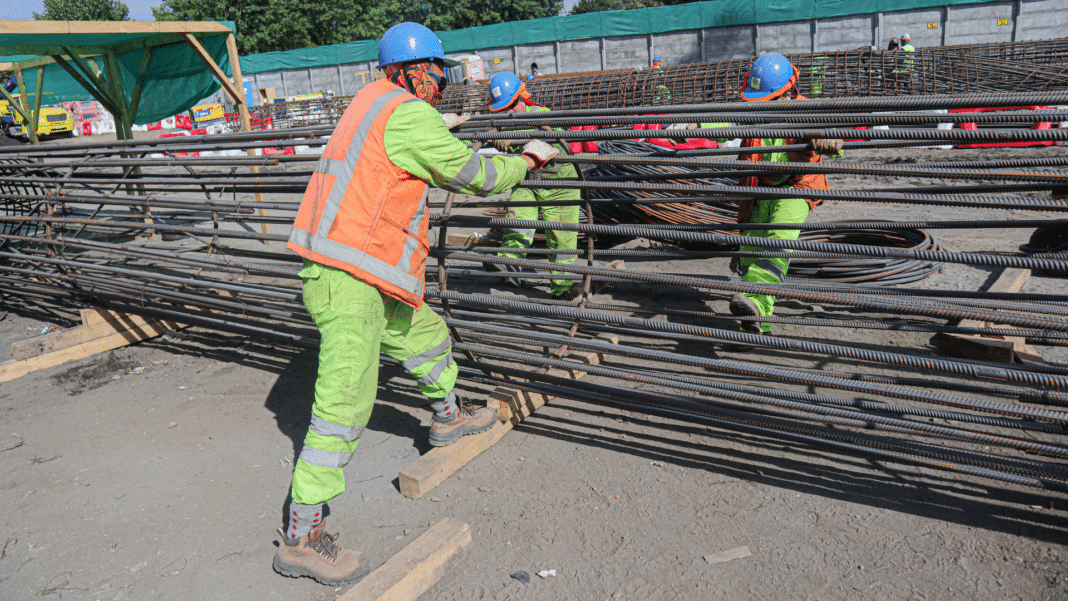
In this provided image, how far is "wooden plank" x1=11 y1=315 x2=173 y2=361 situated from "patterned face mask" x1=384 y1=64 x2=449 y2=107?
3.90m

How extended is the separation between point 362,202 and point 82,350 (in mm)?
3944

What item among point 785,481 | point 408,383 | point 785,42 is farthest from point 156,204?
point 785,42

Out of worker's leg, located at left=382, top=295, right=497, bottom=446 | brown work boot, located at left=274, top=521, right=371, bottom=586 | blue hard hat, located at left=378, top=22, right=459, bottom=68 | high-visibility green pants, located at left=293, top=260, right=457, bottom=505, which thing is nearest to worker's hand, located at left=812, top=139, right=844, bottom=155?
blue hard hat, located at left=378, top=22, right=459, bottom=68

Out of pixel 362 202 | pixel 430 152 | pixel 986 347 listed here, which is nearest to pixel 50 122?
pixel 362 202

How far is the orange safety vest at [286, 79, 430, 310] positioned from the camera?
8.45 feet

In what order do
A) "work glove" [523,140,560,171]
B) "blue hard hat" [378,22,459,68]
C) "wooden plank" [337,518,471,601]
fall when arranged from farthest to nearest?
"work glove" [523,140,560,171] < "blue hard hat" [378,22,459,68] < "wooden plank" [337,518,471,601]

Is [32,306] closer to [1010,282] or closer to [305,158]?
[305,158]

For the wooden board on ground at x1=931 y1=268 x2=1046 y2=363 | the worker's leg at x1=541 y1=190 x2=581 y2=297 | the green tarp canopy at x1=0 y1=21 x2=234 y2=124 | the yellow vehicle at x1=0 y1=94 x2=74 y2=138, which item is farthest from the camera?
the yellow vehicle at x1=0 y1=94 x2=74 y2=138

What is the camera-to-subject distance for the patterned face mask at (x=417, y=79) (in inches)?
111

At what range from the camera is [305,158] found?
352cm

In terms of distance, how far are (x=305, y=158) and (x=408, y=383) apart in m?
1.59

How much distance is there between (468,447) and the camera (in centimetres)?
340

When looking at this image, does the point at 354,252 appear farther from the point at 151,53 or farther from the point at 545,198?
the point at 151,53

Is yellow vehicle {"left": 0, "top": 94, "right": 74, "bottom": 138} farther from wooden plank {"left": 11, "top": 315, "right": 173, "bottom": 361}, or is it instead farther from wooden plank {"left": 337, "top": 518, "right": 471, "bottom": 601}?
wooden plank {"left": 337, "top": 518, "right": 471, "bottom": 601}
